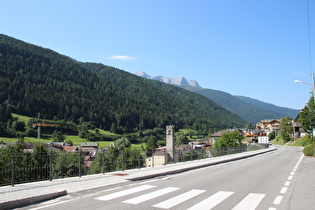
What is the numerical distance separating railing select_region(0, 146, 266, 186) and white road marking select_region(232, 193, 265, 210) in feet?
26.6

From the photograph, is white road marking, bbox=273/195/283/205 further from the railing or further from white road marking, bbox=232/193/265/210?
the railing

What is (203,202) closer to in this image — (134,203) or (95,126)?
(134,203)

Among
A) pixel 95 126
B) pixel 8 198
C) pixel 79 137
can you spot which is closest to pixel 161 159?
pixel 8 198

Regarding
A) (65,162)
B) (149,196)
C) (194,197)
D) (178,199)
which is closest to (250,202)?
(194,197)

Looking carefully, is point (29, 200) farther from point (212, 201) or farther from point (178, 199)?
point (212, 201)

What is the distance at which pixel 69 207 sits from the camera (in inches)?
287

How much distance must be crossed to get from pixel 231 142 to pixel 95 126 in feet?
457

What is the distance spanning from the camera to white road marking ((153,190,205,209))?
739 centimetres

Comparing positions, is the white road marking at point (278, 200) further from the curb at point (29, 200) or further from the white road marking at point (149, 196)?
the curb at point (29, 200)

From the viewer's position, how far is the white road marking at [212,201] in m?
7.21

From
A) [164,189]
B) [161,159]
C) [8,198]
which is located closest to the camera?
[8,198]

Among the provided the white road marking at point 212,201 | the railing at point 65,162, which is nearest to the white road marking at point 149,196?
the white road marking at point 212,201

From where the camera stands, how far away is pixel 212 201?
7910mm

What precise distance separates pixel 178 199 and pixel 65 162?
693 inches
